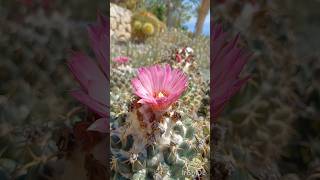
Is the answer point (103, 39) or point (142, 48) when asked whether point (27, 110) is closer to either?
point (103, 39)

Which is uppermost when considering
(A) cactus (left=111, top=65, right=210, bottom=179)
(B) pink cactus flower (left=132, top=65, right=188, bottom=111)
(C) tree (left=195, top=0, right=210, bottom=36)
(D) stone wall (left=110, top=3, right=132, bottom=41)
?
(D) stone wall (left=110, top=3, right=132, bottom=41)

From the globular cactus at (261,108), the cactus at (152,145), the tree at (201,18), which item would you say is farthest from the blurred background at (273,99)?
the tree at (201,18)

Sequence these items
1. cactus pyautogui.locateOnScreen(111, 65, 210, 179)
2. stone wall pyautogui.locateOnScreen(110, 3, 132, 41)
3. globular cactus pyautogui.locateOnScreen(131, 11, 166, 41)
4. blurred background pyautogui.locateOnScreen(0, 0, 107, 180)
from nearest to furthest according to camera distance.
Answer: blurred background pyautogui.locateOnScreen(0, 0, 107, 180) → cactus pyautogui.locateOnScreen(111, 65, 210, 179) → globular cactus pyautogui.locateOnScreen(131, 11, 166, 41) → stone wall pyautogui.locateOnScreen(110, 3, 132, 41)

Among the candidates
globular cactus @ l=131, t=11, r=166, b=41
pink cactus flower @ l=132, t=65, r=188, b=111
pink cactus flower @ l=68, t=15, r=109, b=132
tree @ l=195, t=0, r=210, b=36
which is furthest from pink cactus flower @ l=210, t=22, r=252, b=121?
globular cactus @ l=131, t=11, r=166, b=41

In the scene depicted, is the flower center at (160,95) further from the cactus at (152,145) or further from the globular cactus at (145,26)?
the globular cactus at (145,26)

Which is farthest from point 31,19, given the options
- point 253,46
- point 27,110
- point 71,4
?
point 253,46

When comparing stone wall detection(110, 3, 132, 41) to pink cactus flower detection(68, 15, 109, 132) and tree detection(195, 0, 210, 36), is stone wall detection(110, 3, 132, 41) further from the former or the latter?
pink cactus flower detection(68, 15, 109, 132)
